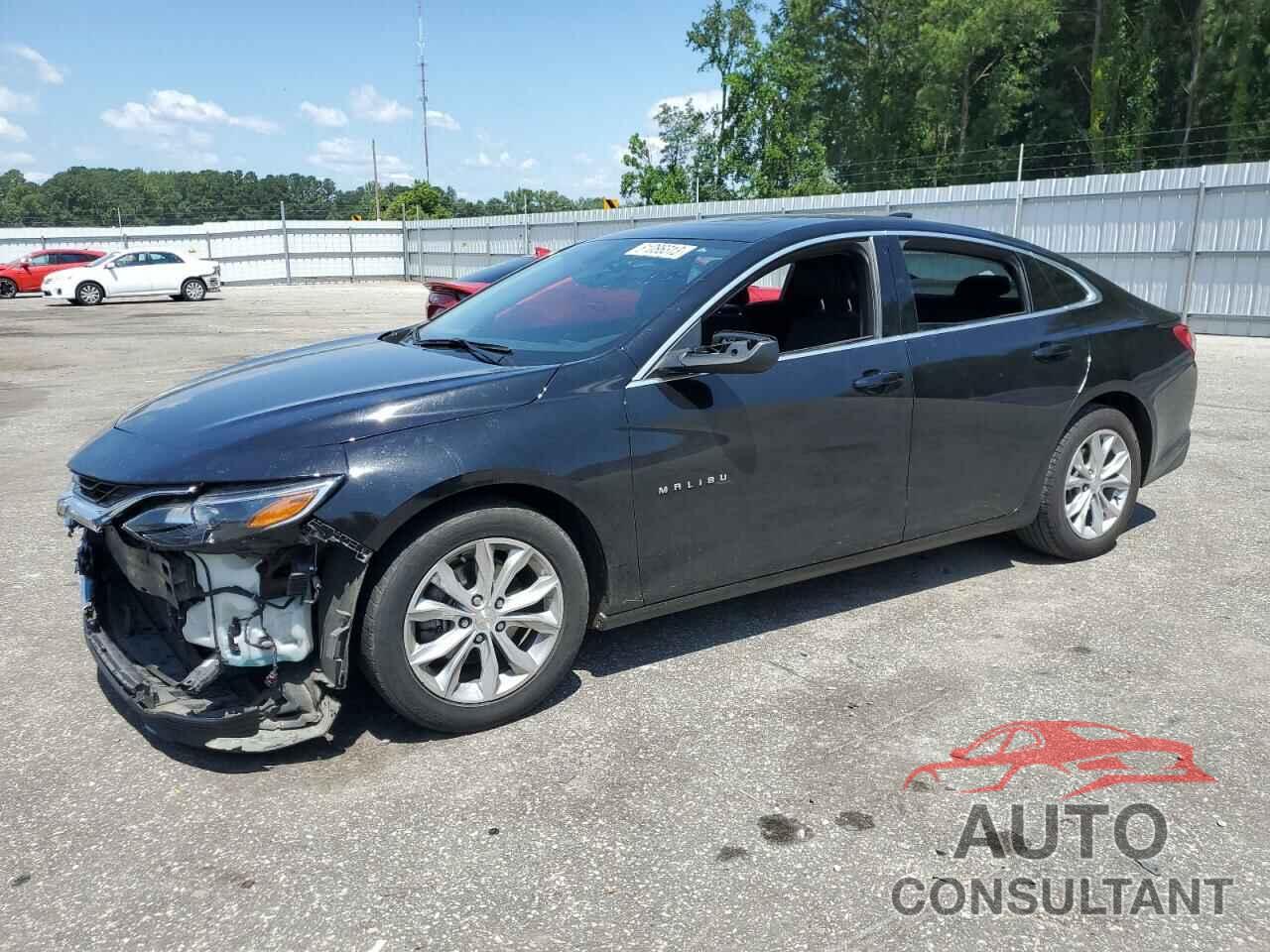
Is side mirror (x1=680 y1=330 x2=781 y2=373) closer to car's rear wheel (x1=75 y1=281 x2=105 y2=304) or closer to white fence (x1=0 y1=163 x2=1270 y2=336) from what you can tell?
white fence (x1=0 y1=163 x2=1270 y2=336)

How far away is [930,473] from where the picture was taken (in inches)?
169

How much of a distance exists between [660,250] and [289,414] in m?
1.76

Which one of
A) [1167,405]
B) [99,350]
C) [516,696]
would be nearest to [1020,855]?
[516,696]

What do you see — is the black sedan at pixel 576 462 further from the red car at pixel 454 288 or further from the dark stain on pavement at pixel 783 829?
the red car at pixel 454 288

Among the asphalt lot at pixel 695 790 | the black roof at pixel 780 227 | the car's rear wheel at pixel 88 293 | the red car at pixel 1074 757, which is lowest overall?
the asphalt lot at pixel 695 790

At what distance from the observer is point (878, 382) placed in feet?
13.4

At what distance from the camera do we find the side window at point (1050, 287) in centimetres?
479

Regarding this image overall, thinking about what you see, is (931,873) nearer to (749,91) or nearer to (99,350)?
(99,350)

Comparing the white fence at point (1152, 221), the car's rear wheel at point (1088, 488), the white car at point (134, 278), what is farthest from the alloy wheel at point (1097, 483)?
the white car at point (134, 278)

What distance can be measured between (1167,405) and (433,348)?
376cm

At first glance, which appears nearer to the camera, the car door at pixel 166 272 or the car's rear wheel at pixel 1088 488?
the car's rear wheel at pixel 1088 488

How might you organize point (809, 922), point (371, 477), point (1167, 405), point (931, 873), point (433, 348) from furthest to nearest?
point (1167, 405), point (433, 348), point (371, 477), point (931, 873), point (809, 922)

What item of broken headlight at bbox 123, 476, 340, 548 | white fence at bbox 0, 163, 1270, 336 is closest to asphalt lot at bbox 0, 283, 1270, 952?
broken headlight at bbox 123, 476, 340, 548

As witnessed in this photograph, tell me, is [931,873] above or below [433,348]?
below
